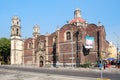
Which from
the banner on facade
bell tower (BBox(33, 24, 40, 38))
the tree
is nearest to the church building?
the banner on facade

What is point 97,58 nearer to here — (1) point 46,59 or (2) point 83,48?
(2) point 83,48

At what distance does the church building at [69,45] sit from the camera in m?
Result: 65.5

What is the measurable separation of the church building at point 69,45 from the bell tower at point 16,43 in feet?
7.83

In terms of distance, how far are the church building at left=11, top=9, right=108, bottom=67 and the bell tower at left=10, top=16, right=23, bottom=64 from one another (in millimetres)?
2385

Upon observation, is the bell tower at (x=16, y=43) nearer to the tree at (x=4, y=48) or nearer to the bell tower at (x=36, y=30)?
the bell tower at (x=36, y=30)

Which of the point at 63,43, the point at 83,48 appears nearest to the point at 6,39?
the point at 63,43

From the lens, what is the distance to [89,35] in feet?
219

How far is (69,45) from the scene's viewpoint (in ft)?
228

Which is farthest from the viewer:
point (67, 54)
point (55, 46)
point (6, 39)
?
point (6, 39)

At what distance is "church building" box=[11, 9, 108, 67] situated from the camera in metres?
65.5

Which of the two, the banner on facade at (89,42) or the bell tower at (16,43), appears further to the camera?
the bell tower at (16,43)

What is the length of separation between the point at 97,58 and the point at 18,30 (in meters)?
37.2

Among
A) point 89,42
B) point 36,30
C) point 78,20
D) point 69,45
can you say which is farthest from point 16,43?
point 89,42

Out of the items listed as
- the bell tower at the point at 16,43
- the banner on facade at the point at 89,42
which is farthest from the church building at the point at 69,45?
the bell tower at the point at 16,43
